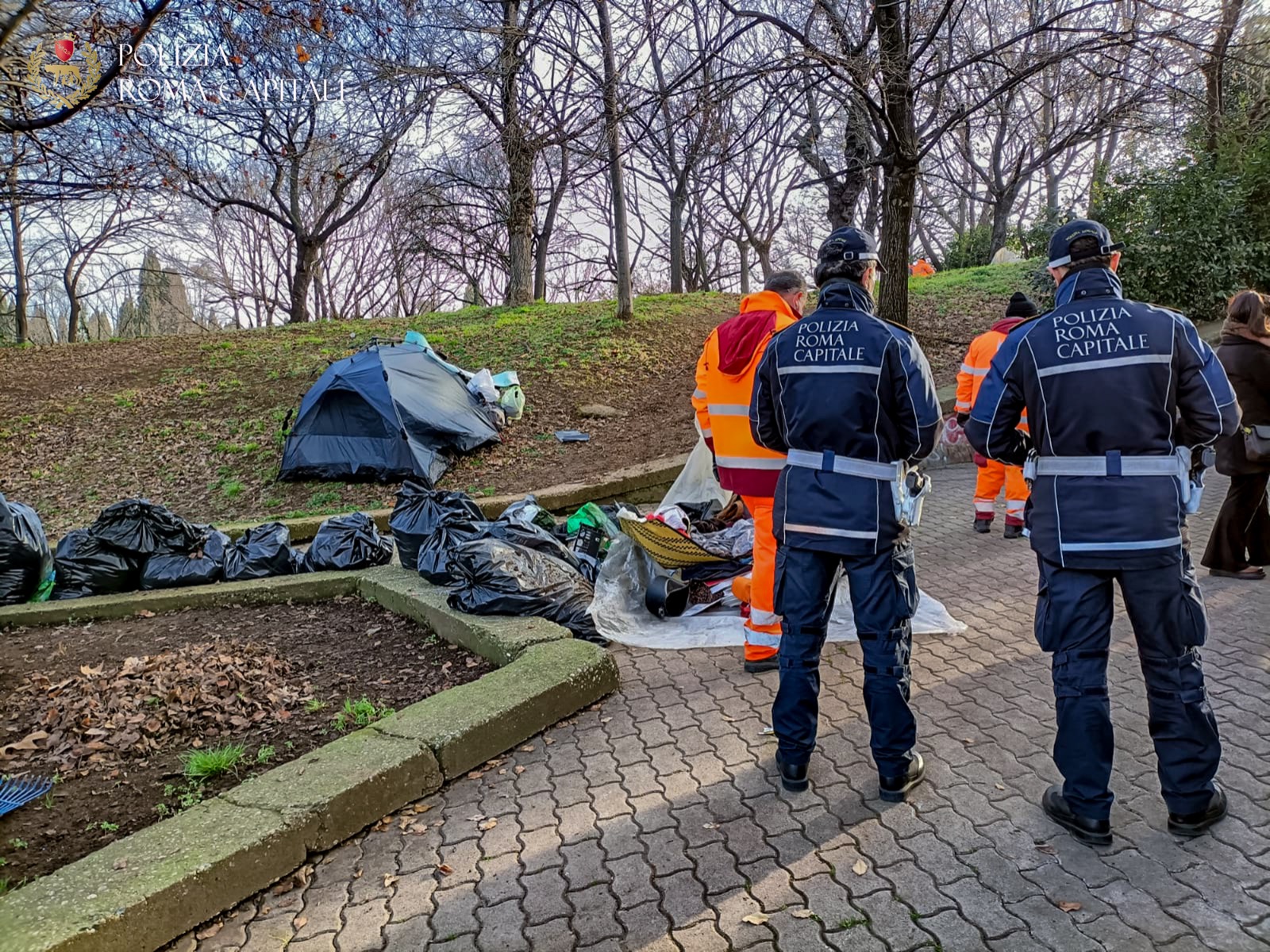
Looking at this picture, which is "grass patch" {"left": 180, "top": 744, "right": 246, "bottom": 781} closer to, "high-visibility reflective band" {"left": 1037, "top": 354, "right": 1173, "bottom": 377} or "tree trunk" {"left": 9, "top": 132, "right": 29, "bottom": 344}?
"high-visibility reflective band" {"left": 1037, "top": 354, "right": 1173, "bottom": 377}

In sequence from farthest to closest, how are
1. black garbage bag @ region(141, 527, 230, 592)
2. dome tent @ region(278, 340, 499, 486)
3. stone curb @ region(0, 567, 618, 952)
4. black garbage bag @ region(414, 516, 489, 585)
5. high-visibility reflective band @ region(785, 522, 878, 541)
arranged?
dome tent @ region(278, 340, 499, 486) → black garbage bag @ region(141, 527, 230, 592) → black garbage bag @ region(414, 516, 489, 585) → high-visibility reflective band @ region(785, 522, 878, 541) → stone curb @ region(0, 567, 618, 952)

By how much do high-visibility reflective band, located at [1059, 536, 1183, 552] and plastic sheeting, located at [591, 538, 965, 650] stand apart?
73.1 inches

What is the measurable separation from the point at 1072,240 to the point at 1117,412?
66 centimetres

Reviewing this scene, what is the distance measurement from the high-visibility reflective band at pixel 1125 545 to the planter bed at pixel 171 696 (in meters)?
2.80

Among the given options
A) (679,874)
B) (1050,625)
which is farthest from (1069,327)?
(679,874)

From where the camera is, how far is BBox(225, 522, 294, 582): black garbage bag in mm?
5777

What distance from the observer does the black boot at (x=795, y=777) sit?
3119 mm

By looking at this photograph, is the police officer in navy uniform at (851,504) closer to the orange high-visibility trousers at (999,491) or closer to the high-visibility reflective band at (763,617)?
the high-visibility reflective band at (763,617)

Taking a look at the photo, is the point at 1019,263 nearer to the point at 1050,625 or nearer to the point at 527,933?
the point at 1050,625

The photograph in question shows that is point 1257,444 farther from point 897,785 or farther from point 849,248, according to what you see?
point 897,785

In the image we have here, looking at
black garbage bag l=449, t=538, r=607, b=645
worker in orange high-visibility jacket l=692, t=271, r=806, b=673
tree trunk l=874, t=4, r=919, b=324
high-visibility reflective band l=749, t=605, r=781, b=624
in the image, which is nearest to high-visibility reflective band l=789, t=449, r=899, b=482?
worker in orange high-visibility jacket l=692, t=271, r=806, b=673

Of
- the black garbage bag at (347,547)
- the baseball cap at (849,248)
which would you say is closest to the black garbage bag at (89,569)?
the black garbage bag at (347,547)

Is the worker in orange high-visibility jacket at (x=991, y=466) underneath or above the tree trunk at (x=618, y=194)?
underneath

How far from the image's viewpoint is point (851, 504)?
3.04 metres
